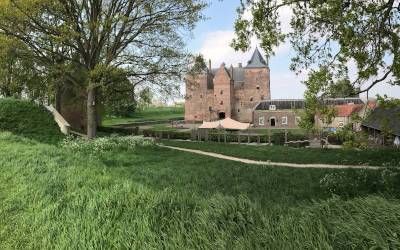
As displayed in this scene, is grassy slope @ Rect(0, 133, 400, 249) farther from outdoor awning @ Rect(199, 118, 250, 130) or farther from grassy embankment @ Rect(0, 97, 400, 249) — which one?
outdoor awning @ Rect(199, 118, 250, 130)

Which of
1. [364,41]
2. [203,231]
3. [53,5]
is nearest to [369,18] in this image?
[364,41]

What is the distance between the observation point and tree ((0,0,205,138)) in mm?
25047

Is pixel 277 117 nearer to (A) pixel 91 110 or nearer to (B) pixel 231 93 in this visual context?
(B) pixel 231 93

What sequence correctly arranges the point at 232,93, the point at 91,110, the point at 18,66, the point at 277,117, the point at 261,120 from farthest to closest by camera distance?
the point at 232,93, the point at 261,120, the point at 277,117, the point at 18,66, the point at 91,110

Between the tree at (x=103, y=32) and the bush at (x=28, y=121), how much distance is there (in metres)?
2.48

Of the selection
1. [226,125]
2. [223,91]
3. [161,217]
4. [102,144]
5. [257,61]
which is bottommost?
[161,217]

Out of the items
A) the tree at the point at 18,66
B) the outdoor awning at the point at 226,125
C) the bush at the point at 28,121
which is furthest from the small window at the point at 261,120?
the bush at the point at 28,121

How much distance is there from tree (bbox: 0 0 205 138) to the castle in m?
58.5

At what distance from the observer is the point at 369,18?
10344mm

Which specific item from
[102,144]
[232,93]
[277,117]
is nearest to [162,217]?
[102,144]

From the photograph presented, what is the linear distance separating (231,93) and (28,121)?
65.5 m

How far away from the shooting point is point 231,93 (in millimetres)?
89062

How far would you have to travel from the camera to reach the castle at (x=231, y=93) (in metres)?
88.3

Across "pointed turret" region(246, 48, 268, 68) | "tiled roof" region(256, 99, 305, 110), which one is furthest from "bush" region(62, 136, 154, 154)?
"pointed turret" region(246, 48, 268, 68)
